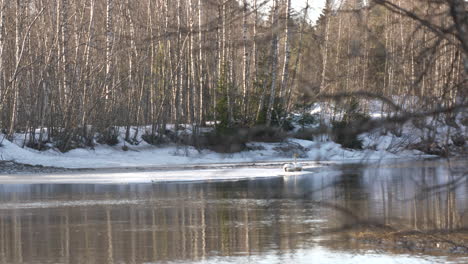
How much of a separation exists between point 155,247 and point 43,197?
9.88 metres

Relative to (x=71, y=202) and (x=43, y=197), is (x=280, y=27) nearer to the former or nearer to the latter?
(x=71, y=202)

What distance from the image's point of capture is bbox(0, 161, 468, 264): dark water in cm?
1059

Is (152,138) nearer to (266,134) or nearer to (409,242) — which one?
(409,242)

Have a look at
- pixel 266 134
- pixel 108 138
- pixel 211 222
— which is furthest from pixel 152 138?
pixel 266 134

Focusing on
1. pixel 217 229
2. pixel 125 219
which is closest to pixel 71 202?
pixel 125 219

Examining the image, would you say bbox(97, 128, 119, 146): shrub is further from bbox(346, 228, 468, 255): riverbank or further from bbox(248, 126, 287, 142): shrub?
bbox(248, 126, 287, 142): shrub

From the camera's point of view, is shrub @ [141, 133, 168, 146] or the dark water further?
shrub @ [141, 133, 168, 146]

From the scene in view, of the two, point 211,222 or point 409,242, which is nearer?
point 409,242

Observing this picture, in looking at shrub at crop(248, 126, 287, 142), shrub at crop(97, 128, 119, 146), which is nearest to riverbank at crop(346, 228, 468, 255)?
shrub at crop(248, 126, 287, 142)

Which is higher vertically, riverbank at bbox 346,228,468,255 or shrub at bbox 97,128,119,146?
shrub at bbox 97,128,119,146

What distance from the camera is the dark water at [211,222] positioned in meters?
10.6

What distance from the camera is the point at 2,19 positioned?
31703 mm

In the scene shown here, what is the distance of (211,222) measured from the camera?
580 inches

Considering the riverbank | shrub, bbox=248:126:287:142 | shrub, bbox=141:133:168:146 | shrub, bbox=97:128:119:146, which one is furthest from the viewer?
shrub, bbox=141:133:168:146
